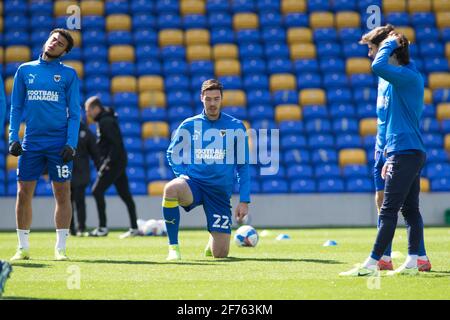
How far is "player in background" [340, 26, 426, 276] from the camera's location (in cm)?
646

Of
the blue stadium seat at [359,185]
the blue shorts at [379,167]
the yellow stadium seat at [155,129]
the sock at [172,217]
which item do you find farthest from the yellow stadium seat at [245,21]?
the blue shorts at [379,167]

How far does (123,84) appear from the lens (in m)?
19.1

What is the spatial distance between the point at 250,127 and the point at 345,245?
759 cm

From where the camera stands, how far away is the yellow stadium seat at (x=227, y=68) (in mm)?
19500

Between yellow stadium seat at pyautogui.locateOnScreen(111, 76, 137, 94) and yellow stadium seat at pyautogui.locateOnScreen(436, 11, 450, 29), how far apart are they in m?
7.73

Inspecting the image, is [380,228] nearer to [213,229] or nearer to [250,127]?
[213,229]

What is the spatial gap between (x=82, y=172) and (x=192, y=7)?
28.0ft

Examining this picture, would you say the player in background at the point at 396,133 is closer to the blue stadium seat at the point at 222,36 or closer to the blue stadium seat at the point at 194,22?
the blue stadium seat at the point at 222,36

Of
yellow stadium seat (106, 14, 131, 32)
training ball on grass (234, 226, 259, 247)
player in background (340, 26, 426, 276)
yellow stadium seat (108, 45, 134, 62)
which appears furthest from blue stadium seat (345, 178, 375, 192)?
player in background (340, 26, 426, 276)

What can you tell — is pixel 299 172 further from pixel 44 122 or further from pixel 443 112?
pixel 44 122

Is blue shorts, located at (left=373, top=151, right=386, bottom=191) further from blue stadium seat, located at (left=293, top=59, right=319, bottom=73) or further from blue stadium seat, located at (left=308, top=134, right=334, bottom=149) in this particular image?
blue stadium seat, located at (left=293, top=59, right=319, bottom=73)

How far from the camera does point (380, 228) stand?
258 inches

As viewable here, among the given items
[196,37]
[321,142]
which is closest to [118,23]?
[196,37]
